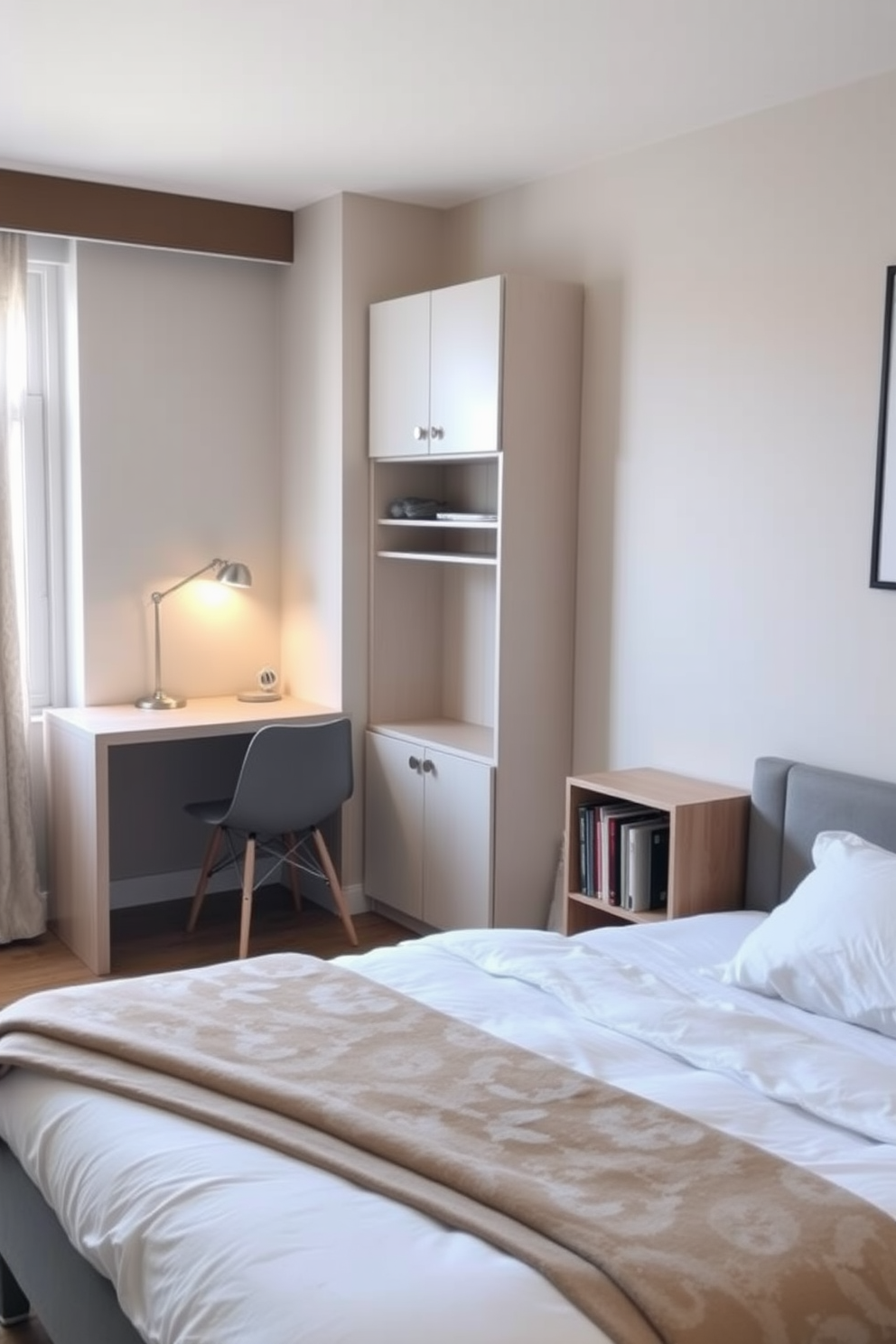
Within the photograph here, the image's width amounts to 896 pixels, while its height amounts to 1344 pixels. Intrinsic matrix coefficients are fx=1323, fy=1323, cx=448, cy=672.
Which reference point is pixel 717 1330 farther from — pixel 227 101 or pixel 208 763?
pixel 208 763

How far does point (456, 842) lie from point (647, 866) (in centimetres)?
86

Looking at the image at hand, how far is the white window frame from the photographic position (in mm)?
4453

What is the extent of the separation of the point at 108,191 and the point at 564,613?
1976mm

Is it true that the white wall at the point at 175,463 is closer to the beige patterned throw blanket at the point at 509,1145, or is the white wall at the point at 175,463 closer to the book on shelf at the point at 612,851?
the book on shelf at the point at 612,851

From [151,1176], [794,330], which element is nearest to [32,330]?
[794,330]

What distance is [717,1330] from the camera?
1535mm

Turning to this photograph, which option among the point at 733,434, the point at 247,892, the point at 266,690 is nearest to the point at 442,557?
the point at 266,690

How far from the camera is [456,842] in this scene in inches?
164

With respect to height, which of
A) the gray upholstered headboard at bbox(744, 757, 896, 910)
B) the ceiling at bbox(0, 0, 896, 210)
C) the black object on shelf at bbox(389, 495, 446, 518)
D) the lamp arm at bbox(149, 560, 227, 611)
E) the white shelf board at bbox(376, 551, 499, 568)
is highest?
the ceiling at bbox(0, 0, 896, 210)

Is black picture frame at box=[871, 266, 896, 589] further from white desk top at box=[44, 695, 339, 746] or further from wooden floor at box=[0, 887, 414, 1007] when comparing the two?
wooden floor at box=[0, 887, 414, 1007]

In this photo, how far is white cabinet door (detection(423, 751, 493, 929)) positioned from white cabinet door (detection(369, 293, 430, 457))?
3.37ft

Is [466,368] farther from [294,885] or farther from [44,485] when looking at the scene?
[294,885]


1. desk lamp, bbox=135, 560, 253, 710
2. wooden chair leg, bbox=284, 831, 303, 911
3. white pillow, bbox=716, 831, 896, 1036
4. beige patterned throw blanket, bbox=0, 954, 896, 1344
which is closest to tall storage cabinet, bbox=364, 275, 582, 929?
wooden chair leg, bbox=284, 831, 303, 911

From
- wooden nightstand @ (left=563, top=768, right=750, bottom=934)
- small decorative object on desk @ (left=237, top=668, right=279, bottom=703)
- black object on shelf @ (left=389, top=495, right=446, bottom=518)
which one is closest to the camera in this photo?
wooden nightstand @ (left=563, top=768, right=750, bottom=934)
